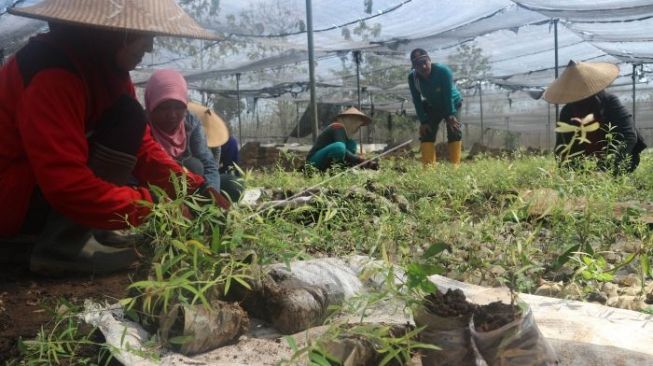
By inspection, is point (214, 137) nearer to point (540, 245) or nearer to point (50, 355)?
point (540, 245)

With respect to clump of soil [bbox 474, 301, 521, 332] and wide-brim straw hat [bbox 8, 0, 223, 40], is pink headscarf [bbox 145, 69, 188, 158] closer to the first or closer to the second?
wide-brim straw hat [bbox 8, 0, 223, 40]

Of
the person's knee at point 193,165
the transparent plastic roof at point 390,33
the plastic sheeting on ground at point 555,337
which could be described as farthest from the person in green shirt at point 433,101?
A: the plastic sheeting on ground at point 555,337

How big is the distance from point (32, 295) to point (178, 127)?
5.09 ft

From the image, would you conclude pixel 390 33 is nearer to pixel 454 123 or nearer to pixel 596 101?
pixel 454 123

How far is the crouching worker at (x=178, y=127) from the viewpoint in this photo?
3.33 m

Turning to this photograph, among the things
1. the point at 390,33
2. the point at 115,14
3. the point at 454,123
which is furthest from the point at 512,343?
the point at 390,33

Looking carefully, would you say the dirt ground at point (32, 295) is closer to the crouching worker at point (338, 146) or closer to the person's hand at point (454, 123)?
the crouching worker at point (338, 146)

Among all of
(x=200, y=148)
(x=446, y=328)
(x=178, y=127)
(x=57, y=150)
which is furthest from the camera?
(x=200, y=148)

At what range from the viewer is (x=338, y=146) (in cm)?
591

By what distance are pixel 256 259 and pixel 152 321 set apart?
1.05 ft

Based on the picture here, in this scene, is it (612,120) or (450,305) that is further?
(612,120)

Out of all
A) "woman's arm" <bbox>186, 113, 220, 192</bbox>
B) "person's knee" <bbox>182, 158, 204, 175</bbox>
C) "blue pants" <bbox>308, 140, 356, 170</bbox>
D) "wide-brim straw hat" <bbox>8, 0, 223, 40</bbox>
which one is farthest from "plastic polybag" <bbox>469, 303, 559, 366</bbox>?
"blue pants" <bbox>308, 140, 356, 170</bbox>

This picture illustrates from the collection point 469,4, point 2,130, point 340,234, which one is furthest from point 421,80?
point 2,130

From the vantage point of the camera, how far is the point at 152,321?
1653 millimetres
